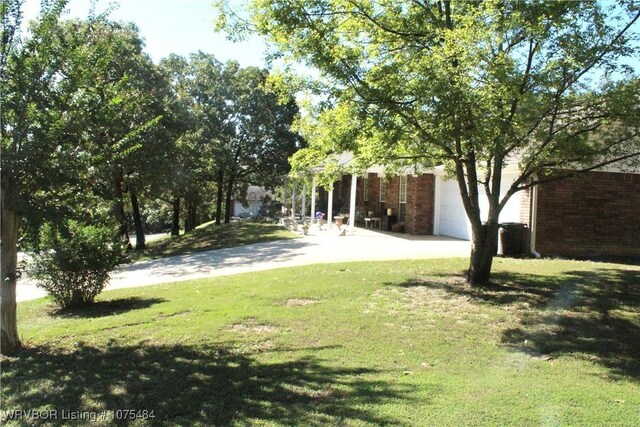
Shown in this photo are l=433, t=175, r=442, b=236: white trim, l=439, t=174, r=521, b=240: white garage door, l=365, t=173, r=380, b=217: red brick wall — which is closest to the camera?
l=439, t=174, r=521, b=240: white garage door

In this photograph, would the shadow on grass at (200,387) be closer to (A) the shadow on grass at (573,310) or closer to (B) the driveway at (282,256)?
(A) the shadow on grass at (573,310)

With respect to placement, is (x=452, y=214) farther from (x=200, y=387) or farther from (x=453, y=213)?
(x=200, y=387)

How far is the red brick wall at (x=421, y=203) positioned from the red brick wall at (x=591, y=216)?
5.66 m

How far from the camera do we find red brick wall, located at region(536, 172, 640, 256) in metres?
13.9

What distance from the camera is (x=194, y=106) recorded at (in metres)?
30.7

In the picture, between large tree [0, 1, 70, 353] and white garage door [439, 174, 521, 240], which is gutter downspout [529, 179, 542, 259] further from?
large tree [0, 1, 70, 353]

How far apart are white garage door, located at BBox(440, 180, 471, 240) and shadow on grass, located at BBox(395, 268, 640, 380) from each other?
265 inches

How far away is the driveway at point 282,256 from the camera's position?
1352 cm

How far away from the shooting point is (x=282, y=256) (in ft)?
50.6

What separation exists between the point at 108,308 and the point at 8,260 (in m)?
3.73

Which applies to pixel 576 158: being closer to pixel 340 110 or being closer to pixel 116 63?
pixel 340 110

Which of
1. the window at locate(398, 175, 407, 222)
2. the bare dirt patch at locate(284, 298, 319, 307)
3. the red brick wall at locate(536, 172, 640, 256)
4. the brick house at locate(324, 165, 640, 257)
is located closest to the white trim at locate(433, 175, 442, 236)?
the window at locate(398, 175, 407, 222)

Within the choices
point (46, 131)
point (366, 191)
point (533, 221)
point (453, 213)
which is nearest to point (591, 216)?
point (533, 221)

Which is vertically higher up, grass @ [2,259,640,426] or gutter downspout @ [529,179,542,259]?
gutter downspout @ [529,179,542,259]
